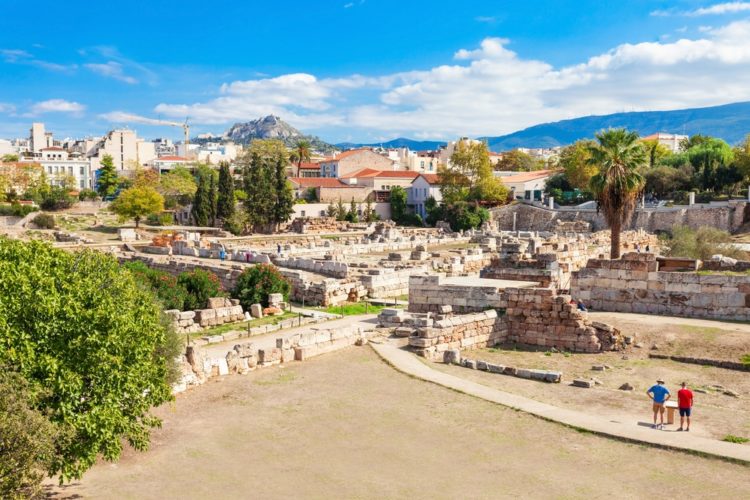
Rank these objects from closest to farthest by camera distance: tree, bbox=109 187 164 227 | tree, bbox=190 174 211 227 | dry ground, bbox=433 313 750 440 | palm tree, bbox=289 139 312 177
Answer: dry ground, bbox=433 313 750 440
tree, bbox=109 187 164 227
tree, bbox=190 174 211 227
palm tree, bbox=289 139 312 177

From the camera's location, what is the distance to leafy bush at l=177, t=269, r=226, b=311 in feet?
81.3

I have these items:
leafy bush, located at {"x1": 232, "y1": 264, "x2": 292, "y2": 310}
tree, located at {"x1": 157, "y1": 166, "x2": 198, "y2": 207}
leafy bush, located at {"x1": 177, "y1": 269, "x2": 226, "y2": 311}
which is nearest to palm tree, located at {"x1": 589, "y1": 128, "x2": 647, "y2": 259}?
leafy bush, located at {"x1": 232, "y1": 264, "x2": 292, "y2": 310}

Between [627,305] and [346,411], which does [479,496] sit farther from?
[627,305]

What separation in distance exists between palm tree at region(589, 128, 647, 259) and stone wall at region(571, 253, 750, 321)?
611cm

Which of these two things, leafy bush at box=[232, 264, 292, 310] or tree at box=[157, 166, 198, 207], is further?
tree at box=[157, 166, 198, 207]

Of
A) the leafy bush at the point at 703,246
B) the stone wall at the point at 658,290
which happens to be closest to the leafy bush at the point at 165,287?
the stone wall at the point at 658,290

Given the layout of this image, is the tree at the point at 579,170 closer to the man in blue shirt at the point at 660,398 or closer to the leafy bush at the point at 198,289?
the leafy bush at the point at 198,289

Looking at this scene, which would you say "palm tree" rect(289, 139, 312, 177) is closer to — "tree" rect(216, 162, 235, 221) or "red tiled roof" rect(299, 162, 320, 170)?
"red tiled roof" rect(299, 162, 320, 170)

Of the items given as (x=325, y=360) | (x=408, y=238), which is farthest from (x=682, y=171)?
(x=325, y=360)

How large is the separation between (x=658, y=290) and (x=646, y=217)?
4361 cm

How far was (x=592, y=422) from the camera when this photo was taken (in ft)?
39.7

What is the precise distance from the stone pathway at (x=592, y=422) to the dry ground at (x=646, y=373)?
0.60 m

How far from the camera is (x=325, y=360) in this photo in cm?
1662

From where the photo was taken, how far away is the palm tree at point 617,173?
28.4 meters
